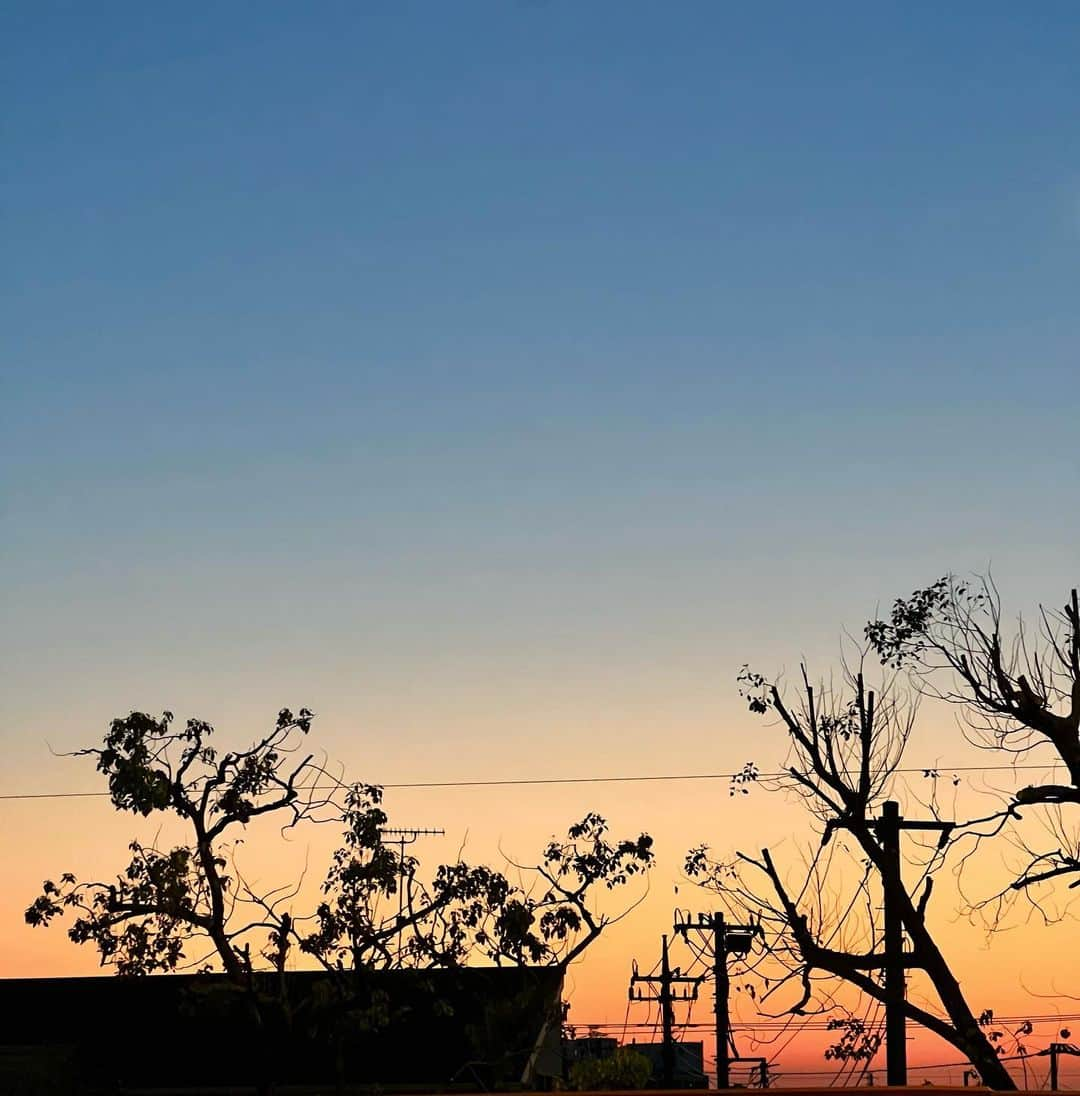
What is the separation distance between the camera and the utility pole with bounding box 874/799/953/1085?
780 inches

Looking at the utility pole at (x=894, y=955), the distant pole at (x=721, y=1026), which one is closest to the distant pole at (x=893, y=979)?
the utility pole at (x=894, y=955)

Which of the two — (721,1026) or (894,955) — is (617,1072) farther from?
(721,1026)

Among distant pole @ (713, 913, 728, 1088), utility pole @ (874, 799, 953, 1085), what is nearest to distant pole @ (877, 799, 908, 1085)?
utility pole @ (874, 799, 953, 1085)

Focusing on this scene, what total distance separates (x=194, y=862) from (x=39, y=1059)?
1182 centimetres

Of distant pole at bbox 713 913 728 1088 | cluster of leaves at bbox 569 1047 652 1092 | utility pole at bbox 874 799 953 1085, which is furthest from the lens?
distant pole at bbox 713 913 728 1088

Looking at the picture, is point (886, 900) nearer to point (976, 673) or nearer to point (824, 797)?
point (824, 797)

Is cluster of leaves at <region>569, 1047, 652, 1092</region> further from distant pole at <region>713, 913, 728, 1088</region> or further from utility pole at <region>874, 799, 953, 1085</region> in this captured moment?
distant pole at <region>713, 913, 728, 1088</region>

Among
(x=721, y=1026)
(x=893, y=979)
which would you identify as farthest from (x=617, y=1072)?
(x=721, y=1026)

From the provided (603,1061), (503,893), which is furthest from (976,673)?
(503,893)

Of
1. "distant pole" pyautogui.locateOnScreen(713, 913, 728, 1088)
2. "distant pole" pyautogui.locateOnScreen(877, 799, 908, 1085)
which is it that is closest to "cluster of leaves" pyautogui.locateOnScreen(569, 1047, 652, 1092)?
"distant pole" pyautogui.locateOnScreen(877, 799, 908, 1085)

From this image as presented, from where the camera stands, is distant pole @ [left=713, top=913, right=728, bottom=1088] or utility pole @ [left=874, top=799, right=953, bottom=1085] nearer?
utility pole @ [left=874, top=799, right=953, bottom=1085]

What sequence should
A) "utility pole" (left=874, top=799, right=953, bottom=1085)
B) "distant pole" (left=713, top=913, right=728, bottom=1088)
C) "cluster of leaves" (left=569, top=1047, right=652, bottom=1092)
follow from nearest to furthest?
1. "utility pole" (left=874, top=799, right=953, bottom=1085)
2. "cluster of leaves" (left=569, top=1047, right=652, bottom=1092)
3. "distant pole" (left=713, top=913, right=728, bottom=1088)

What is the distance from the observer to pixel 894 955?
65.0 feet

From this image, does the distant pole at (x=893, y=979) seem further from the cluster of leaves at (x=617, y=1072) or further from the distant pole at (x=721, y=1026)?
the distant pole at (x=721, y=1026)
